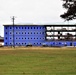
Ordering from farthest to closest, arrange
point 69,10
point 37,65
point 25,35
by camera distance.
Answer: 1. point 25,35
2. point 69,10
3. point 37,65

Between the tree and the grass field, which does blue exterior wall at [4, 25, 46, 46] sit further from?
the grass field

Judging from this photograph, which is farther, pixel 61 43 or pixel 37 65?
pixel 61 43

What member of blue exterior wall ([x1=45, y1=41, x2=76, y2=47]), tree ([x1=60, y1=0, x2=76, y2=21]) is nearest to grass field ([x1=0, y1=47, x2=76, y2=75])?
tree ([x1=60, y1=0, x2=76, y2=21])

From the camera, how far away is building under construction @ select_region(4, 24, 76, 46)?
458 feet

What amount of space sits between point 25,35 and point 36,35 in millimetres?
4618

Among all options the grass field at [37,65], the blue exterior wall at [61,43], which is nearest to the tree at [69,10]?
the grass field at [37,65]

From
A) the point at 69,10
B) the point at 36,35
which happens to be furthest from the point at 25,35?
the point at 69,10

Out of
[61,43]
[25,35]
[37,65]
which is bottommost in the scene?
[61,43]

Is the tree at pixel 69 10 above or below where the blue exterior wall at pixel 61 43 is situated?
above

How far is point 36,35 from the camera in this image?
146750 millimetres

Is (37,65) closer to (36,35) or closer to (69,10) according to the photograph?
(69,10)

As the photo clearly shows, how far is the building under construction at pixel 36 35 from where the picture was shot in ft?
458

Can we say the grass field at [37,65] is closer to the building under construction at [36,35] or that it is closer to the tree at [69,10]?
the tree at [69,10]

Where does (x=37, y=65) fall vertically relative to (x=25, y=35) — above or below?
below
